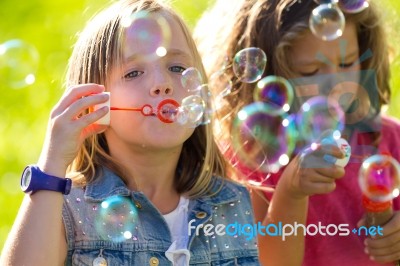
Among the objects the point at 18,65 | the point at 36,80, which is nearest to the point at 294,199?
the point at 18,65

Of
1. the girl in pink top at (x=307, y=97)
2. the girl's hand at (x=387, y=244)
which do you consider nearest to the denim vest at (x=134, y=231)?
the girl in pink top at (x=307, y=97)

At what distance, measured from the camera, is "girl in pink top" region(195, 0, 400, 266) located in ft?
6.72

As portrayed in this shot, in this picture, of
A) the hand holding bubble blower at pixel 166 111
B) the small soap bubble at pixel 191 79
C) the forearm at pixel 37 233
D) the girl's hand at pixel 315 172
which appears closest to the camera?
the forearm at pixel 37 233

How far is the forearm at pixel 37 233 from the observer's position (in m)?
1.59

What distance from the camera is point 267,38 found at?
2.21 metres

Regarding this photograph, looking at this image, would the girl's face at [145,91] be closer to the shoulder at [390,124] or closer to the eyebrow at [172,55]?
the eyebrow at [172,55]

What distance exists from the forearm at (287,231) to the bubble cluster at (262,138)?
14 cm

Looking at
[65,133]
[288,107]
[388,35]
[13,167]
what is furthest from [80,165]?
Answer: [13,167]

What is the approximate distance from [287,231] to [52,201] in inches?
26.1

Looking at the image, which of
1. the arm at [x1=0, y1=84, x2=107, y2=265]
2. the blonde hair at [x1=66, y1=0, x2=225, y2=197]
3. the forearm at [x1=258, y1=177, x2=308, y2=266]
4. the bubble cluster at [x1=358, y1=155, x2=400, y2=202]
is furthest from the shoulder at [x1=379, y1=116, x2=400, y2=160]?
the arm at [x1=0, y1=84, x2=107, y2=265]

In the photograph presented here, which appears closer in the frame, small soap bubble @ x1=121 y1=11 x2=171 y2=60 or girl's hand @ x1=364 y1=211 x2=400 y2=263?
small soap bubble @ x1=121 y1=11 x2=171 y2=60

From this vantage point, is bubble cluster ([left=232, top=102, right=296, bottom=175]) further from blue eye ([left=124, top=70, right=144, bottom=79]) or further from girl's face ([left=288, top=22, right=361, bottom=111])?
blue eye ([left=124, top=70, right=144, bottom=79])

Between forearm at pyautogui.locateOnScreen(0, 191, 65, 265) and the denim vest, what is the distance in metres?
0.07

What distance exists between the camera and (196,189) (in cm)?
189
